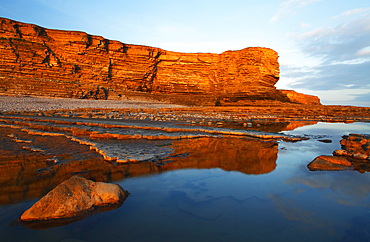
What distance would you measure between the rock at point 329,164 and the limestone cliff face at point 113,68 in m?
27.0

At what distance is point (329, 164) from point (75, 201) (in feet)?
16.4

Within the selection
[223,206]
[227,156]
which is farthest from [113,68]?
[223,206]

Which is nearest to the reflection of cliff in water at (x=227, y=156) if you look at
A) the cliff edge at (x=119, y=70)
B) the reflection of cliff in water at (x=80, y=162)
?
the reflection of cliff in water at (x=80, y=162)

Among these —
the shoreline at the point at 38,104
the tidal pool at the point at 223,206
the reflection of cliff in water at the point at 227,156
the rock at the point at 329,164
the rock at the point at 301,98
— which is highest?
the rock at the point at 301,98

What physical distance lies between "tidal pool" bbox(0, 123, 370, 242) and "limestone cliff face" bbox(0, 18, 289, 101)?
27.5 meters

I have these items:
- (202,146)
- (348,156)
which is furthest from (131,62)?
(348,156)

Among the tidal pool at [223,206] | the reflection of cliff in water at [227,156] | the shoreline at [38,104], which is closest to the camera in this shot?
the tidal pool at [223,206]

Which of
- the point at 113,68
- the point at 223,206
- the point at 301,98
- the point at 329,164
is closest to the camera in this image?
the point at 223,206

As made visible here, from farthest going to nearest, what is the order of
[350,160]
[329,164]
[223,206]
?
1. [350,160]
2. [329,164]
3. [223,206]

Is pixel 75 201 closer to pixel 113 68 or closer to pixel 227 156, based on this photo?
pixel 227 156

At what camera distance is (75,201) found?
249 centimetres

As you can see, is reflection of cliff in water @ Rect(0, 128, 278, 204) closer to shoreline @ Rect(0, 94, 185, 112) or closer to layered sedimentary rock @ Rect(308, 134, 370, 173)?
layered sedimentary rock @ Rect(308, 134, 370, 173)

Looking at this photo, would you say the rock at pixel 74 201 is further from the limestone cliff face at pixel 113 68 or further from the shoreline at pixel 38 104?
the limestone cliff face at pixel 113 68

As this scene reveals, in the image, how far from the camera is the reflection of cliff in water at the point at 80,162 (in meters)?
3.17
